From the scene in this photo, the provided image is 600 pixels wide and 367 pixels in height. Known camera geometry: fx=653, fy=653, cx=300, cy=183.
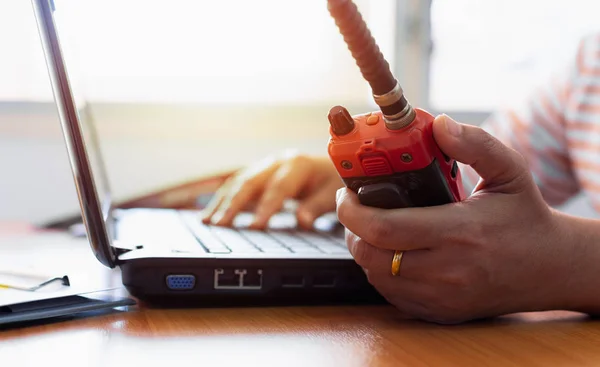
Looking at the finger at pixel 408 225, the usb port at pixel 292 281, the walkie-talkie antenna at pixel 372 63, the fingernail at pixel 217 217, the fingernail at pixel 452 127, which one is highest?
the walkie-talkie antenna at pixel 372 63

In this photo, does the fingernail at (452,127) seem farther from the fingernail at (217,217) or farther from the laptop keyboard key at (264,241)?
the fingernail at (217,217)

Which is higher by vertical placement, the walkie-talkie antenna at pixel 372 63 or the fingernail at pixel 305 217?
the walkie-talkie antenna at pixel 372 63

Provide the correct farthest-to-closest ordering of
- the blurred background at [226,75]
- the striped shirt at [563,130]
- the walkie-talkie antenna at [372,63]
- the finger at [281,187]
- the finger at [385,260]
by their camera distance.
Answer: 1. the blurred background at [226,75]
2. the striped shirt at [563,130]
3. the finger at [281,187]
4. the finger at [385,260]
5. the walkie-talkie antenna at [372,63]

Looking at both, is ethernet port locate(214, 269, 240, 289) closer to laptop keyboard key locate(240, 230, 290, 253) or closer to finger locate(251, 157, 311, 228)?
laptop keyboard key locate(240, 230, 290, 253)

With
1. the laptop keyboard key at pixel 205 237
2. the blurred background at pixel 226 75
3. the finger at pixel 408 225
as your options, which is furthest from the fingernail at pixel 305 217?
the blurred background at pixel 226 75

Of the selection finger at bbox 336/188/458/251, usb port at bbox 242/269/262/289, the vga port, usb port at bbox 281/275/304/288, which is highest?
finger at bbox 336/188/458/251

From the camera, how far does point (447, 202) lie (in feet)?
1.36

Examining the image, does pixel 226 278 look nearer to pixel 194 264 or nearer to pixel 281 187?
pixel 194 264

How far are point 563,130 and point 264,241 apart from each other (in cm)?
60

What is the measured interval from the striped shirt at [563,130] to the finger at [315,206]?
22 cm

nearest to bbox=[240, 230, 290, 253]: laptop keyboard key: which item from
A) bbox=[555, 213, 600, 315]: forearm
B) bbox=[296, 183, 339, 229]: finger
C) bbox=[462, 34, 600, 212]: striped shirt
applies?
bbox=[296, 183, 339, 229]: finger

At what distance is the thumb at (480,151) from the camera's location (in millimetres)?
384

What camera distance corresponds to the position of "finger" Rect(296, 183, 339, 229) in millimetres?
750

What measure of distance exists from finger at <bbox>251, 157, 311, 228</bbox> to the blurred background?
50 cm
